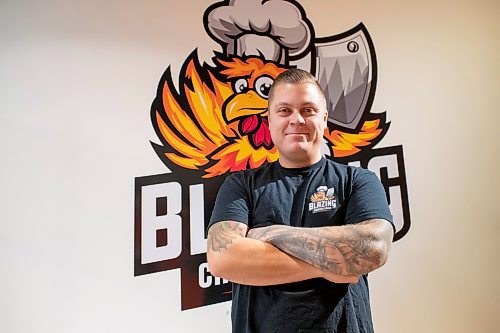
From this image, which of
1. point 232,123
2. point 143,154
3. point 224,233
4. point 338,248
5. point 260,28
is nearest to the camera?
point 338,248

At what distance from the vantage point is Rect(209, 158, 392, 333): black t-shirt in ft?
4.21

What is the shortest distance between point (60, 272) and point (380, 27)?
6.89ft

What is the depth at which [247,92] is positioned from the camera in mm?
2221

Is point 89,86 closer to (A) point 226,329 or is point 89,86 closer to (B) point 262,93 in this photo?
(B) point 262,93

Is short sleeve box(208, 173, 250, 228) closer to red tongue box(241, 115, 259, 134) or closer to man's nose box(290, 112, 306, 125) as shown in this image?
man's nose box(290, 112, 306, 125)

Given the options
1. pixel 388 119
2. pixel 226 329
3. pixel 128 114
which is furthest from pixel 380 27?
pixel 226 329

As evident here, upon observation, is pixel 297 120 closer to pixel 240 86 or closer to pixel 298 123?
pixel 298 123

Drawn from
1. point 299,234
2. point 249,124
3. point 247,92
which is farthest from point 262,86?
point 299,234

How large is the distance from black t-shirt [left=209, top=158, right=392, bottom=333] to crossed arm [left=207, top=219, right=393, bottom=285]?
55 millimetres

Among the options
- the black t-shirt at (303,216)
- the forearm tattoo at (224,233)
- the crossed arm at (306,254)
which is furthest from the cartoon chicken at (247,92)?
the crossed arm at (306,254)

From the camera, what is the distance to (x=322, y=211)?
A: 54.7 inches

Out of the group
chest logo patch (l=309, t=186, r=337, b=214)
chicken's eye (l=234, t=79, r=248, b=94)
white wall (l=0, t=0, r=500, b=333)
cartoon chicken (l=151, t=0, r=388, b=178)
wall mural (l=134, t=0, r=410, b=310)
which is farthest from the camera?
chicken's eye (l=234, t=79, r=248, b=94)

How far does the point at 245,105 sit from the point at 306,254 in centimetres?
112

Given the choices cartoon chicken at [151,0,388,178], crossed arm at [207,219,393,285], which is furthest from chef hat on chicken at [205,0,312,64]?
crossed arm at [207,219,393,285]
